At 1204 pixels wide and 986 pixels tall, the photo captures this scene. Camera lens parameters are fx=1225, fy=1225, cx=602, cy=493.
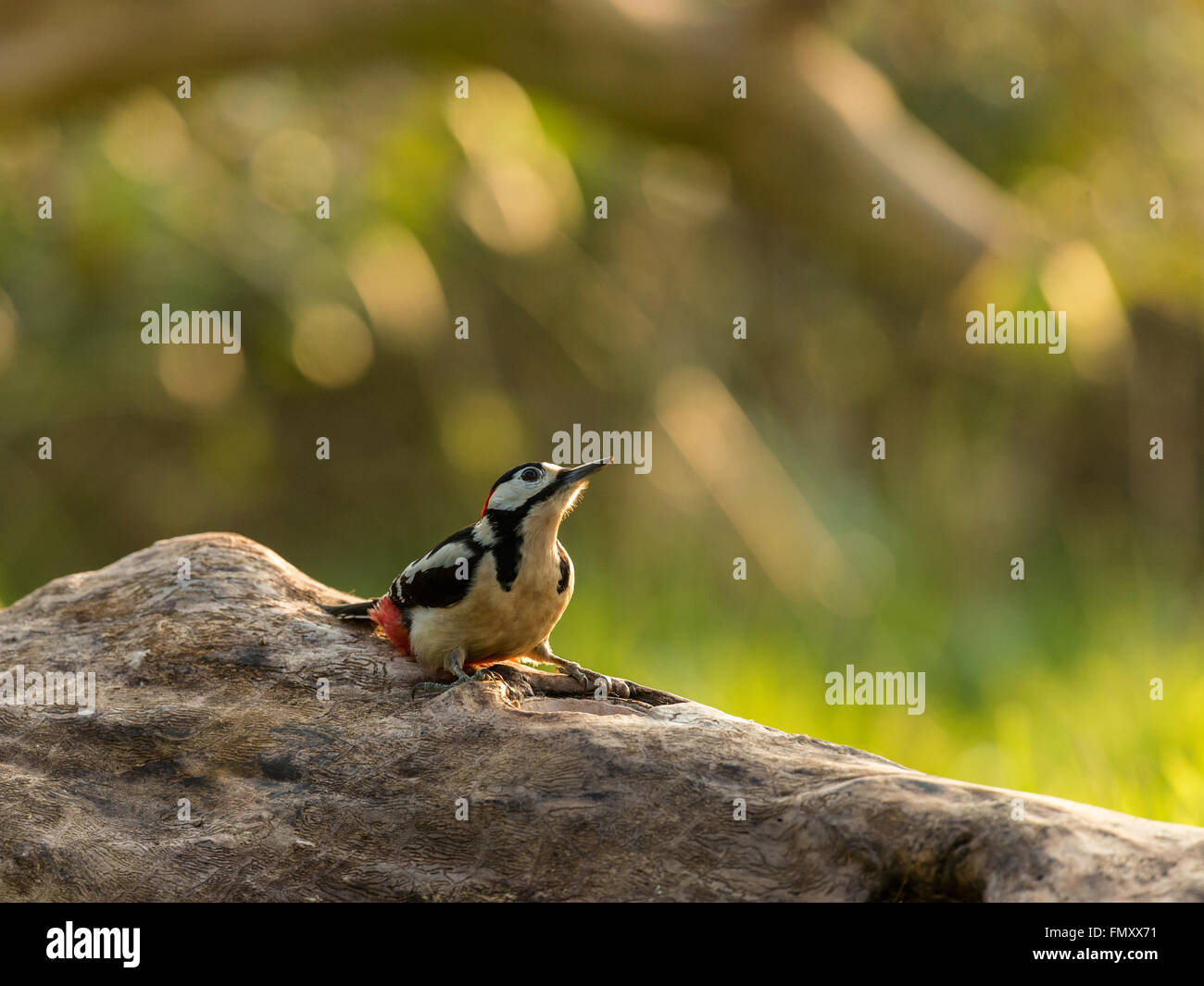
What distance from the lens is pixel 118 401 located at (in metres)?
9.20

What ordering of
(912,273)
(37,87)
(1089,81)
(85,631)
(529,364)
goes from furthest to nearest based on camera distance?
(529,364) < (1089,81) < (912,273) < (37,87) < (85,631)

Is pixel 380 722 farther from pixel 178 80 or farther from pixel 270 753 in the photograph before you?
pixel 178 80

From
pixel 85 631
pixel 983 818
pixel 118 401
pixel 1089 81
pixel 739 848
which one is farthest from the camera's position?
pixel 118 401

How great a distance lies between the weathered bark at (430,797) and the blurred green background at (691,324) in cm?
268

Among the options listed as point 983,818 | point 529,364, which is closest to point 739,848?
point 983,818

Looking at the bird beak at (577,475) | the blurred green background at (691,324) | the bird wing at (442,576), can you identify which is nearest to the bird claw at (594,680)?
the bird wing at (442,576)

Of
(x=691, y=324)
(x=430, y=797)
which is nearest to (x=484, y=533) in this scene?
(x=430, y=797)

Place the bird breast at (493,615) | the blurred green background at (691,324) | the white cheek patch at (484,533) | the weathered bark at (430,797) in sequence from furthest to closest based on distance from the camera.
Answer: the blurred green background at (691,324), the white cheek patch at (484,533), the bird breast at (493,615), the weathered bark at (430,797)

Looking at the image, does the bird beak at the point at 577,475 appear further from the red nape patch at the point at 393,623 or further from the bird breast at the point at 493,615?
the red nape patch at the point at 393,623

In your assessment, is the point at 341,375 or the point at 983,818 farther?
the point at 341,375

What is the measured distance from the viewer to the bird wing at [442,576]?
118 inches

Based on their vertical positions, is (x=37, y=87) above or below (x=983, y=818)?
above

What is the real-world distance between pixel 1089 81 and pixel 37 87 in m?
5.59

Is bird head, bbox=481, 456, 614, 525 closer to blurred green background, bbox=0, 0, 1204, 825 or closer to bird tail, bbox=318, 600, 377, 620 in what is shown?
bird tail, bbox=318, 600, 377, 620
